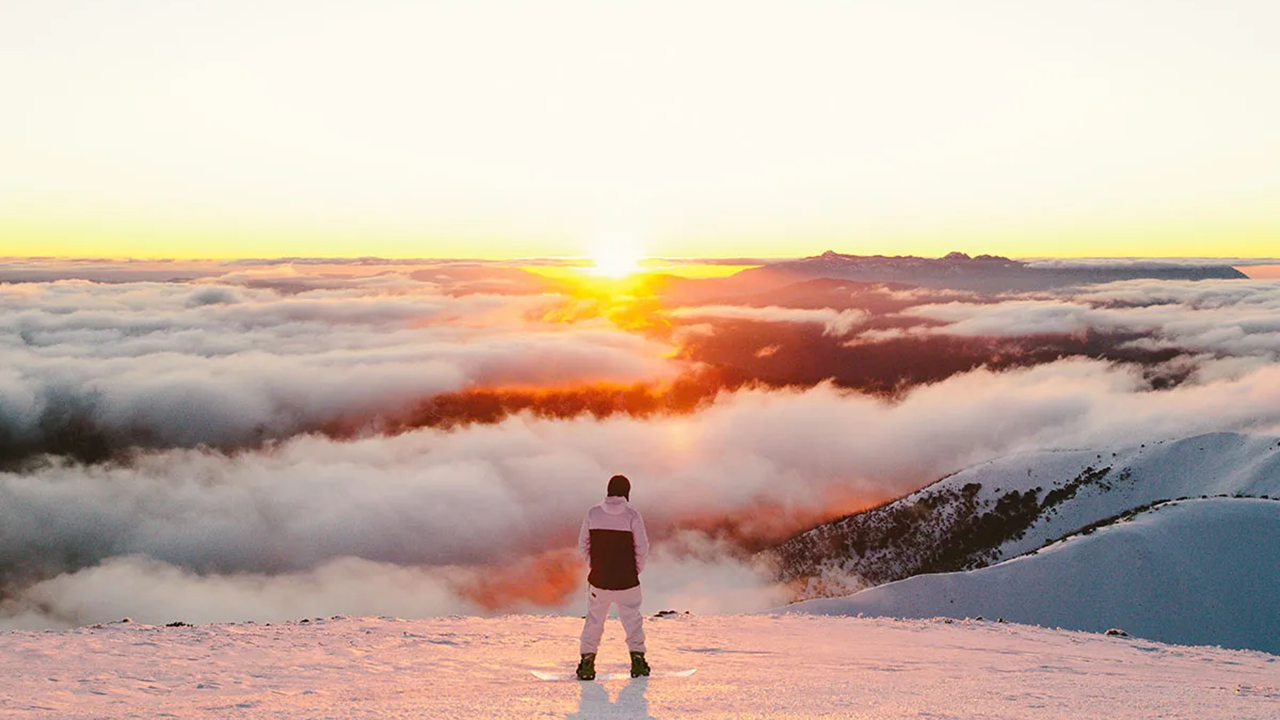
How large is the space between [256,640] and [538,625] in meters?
4.09

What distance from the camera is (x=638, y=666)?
957 centimetres

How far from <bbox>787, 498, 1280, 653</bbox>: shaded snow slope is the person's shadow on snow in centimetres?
2557

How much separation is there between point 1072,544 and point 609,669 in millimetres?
35732

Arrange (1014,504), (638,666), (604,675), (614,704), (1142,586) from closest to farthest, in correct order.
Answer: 1. (614,704)
2. (638,666)
3. (604,675)
4. (1142,586)
5. (1014,504)

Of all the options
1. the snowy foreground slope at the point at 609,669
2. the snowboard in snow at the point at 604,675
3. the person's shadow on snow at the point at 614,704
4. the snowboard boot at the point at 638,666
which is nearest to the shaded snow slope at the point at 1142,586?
the snowy foreground slope at the point at 609,669

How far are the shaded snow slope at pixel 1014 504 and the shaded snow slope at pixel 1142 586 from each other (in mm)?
25096

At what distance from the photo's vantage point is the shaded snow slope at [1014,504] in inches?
2726

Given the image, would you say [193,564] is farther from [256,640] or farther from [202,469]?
[256,640]

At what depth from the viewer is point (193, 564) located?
132 meters

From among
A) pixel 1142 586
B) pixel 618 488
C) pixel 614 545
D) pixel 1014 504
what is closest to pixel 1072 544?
pixel 1142 586

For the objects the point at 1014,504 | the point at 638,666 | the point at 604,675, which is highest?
the point at 638,666

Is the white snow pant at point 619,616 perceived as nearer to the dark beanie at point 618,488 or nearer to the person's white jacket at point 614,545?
the person's white jacket at point 614,545

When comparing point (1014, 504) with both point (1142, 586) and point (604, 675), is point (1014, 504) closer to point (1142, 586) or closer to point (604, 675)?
point (1142, 586)

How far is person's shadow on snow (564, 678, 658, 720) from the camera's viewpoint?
7852mm
